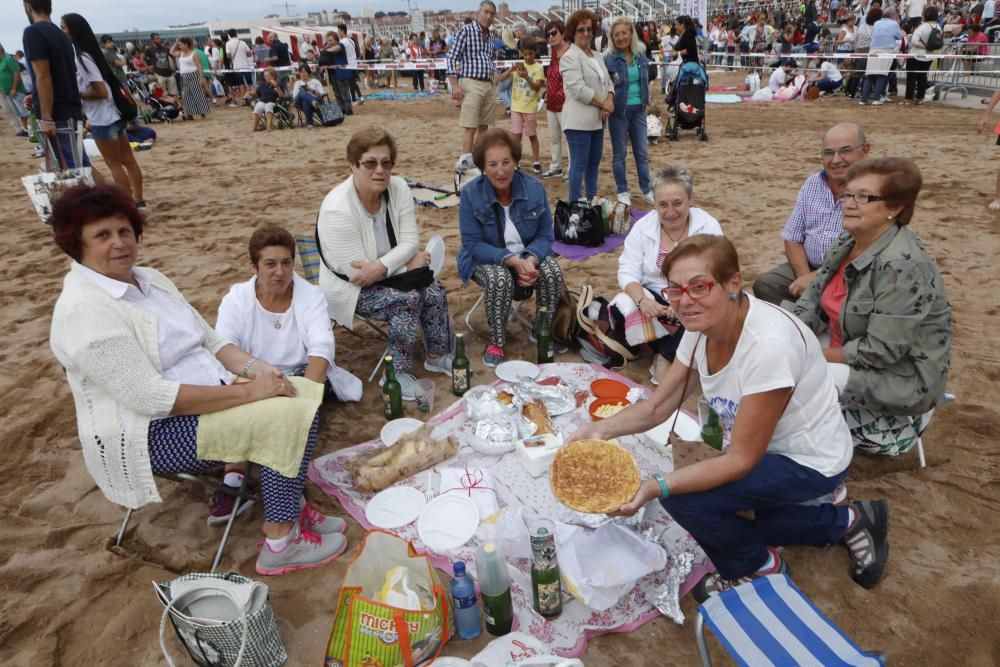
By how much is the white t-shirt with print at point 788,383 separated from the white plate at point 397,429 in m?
1.84

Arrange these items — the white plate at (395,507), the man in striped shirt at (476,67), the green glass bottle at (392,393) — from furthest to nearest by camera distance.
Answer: the man in striped shirt at (476,67) → the green glass bottle at (392,393) → the white plate at (395,507)

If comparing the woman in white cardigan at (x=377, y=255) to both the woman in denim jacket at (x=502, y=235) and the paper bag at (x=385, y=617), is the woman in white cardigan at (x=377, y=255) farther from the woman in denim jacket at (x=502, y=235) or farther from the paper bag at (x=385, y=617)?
the paper bag at (x=385, y=617)

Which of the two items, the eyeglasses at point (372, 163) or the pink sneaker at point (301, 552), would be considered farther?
the eyeglasses at point (372, 163)

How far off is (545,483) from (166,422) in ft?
6.17

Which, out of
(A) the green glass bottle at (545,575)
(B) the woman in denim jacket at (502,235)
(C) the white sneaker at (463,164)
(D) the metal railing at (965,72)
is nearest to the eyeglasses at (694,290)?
(A) the green glass bottle at (545,575)

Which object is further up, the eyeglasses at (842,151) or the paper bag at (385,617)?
the eyeglasses at (842,151)

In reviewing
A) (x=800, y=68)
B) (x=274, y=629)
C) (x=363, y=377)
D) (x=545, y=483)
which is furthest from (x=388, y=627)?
(x=800, y=68)

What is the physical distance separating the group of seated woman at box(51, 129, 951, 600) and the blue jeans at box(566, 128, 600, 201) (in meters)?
4.06

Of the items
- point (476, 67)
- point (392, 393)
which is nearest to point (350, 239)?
point (392, 393)

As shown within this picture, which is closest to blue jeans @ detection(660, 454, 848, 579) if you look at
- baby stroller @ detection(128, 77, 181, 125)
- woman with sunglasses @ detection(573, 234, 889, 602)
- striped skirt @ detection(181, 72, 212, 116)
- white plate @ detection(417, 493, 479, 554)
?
woman with sunglasses @ detection(573, 234, 889, 602)

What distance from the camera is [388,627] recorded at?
2.04m

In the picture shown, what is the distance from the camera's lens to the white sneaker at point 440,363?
432 cm

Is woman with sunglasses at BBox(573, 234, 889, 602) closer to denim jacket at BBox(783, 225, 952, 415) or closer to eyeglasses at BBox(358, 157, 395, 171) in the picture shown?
denim jacket at BBox(783, 225, 952, 415)

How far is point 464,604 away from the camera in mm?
2283
